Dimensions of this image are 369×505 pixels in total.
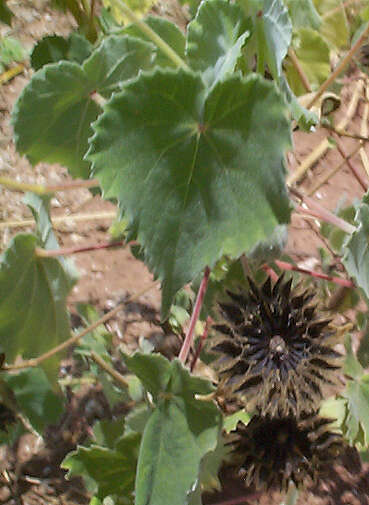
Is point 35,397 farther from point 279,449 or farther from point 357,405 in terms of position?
point 357,405

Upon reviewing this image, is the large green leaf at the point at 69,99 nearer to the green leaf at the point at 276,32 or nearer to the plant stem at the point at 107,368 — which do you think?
the green leaf at the point at 276,32

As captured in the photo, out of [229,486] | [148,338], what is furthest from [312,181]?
[229,486]

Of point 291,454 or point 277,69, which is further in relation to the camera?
point 291,454

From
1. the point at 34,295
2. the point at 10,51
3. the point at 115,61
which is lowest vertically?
the point at 34,295

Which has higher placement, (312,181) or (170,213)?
(170,213)

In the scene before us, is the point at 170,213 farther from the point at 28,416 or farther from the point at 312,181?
the point at 312,181

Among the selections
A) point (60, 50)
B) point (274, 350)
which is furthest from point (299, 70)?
point (274, 350)
